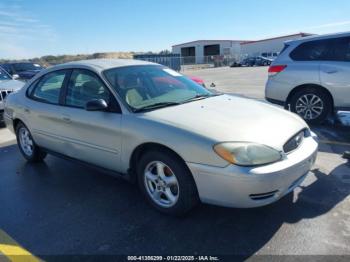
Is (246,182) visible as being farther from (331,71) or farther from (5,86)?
(5,86)

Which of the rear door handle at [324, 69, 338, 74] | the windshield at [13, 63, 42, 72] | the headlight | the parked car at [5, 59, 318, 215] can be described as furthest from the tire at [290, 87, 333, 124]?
the windshield at [13, 63, 42, 72]

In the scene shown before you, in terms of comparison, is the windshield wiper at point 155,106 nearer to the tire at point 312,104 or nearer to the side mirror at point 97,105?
the side mirror at point 97,105

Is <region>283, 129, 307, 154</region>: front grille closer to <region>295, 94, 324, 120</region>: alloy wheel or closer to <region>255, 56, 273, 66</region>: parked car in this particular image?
<region>295, 94, 324, 120</region>: alloy wheel

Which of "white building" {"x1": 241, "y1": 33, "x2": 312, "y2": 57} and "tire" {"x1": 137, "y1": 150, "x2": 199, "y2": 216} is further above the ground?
"white building" {"x1": 241, "y1": 33, "x2": 312, "y2": 57}

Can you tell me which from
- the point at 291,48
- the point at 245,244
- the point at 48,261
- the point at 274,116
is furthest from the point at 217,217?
the point at 291,48

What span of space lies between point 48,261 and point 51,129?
2.14m

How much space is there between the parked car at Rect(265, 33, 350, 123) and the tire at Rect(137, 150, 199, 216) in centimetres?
443

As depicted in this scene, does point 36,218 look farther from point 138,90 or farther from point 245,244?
point 245,244

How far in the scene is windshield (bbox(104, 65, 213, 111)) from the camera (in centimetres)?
364

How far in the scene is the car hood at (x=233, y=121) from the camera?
2881mm

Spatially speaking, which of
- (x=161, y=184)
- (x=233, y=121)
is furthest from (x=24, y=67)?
(x=233, y=121)

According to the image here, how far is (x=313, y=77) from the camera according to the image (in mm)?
6352

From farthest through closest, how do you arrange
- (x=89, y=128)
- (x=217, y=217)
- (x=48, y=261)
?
(x=89, y=128)
(x=217, y=217)
(x=48, y=261)

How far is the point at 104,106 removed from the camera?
3.47 metres
